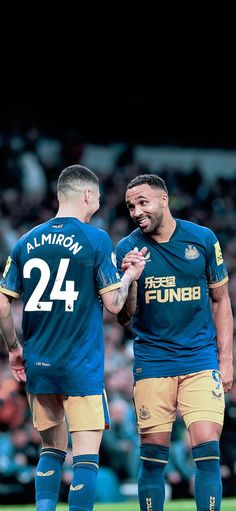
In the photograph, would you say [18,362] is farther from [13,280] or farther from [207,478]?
[207,478]

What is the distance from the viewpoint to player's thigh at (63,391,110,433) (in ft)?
19.8

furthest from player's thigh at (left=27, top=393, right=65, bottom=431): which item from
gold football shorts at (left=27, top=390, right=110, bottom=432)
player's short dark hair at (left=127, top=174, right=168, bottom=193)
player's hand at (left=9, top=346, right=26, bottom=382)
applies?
player's short dark hair at (left=127, top=174, right=168, bottom=193)

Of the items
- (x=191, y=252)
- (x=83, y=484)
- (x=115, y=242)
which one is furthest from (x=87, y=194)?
(x=115, y=242)

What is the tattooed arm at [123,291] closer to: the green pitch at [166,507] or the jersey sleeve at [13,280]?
the jersey sleeve at [13,280]

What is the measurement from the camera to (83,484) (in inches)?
235

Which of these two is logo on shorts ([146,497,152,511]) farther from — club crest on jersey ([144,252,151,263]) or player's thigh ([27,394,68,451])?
club crest on jersey ([144,252,151,263])

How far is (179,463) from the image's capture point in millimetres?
11391

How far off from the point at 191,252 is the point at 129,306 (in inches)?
20.7

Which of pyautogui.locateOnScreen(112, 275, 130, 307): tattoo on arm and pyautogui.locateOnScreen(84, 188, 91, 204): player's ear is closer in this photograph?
pyautogui.locateOnScreen(112, 275, 130, 307): tattoo on arm

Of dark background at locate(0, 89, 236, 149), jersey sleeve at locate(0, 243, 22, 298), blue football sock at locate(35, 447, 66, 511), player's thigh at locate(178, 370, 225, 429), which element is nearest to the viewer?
blue football sock at locate(35, 447, 66, 511)

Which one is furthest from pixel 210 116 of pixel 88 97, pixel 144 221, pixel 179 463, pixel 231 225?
pixel 144 221

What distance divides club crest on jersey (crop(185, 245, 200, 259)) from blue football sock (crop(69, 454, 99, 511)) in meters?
1.44

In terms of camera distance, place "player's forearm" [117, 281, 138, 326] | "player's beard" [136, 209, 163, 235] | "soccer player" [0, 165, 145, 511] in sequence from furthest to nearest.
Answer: "player's beard" [136, 209, 163, 235]
"player's forearm" [117, 281, 138, 326]
"soccer player" [0, 165, 145, 511]

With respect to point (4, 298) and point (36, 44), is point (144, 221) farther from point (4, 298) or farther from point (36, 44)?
point (36, 44)
